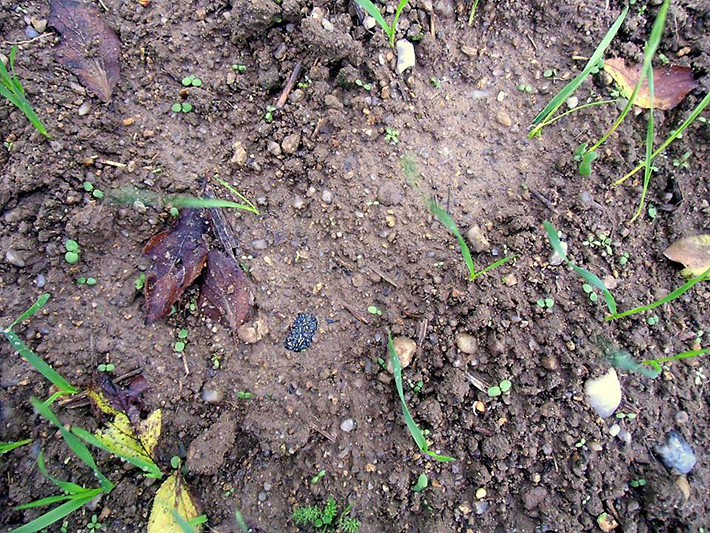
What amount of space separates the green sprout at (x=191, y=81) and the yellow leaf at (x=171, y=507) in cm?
148

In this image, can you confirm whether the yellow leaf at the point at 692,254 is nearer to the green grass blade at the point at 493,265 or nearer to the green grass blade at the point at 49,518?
the green grass blade at the point at 493,265

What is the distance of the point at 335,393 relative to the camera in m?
1.65

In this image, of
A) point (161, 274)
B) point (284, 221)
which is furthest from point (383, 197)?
point (161, 274)

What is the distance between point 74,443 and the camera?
1.35 m

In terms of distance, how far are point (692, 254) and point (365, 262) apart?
1.26 m

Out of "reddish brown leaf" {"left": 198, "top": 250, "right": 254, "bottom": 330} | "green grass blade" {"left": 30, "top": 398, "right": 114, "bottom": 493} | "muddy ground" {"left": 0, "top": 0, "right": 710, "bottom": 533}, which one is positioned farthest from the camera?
"reddish brown leaf" {"left": 198, "top": 250, "right": 254, "bottom": 330}

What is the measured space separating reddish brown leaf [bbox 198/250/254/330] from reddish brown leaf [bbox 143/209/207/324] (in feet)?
0.17

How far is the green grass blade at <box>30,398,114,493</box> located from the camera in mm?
1265

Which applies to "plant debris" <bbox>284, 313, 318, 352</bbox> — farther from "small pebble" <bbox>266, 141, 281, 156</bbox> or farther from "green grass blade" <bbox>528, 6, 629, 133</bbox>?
"green grass blade" <bbox>528, 6, 629, 133</bbox>

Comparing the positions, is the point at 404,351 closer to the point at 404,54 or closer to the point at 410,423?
the point at 410,423

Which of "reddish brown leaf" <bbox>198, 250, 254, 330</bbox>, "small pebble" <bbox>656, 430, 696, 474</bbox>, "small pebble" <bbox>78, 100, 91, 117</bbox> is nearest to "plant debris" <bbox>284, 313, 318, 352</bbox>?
"reddish brown leaf" <bbox>198, 250, 254, 330</bbox>

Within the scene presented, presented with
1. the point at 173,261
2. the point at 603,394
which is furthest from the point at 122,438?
the point at 603,394

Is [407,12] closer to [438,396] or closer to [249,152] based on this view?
[249,152]

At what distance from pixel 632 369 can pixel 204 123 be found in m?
1.85
